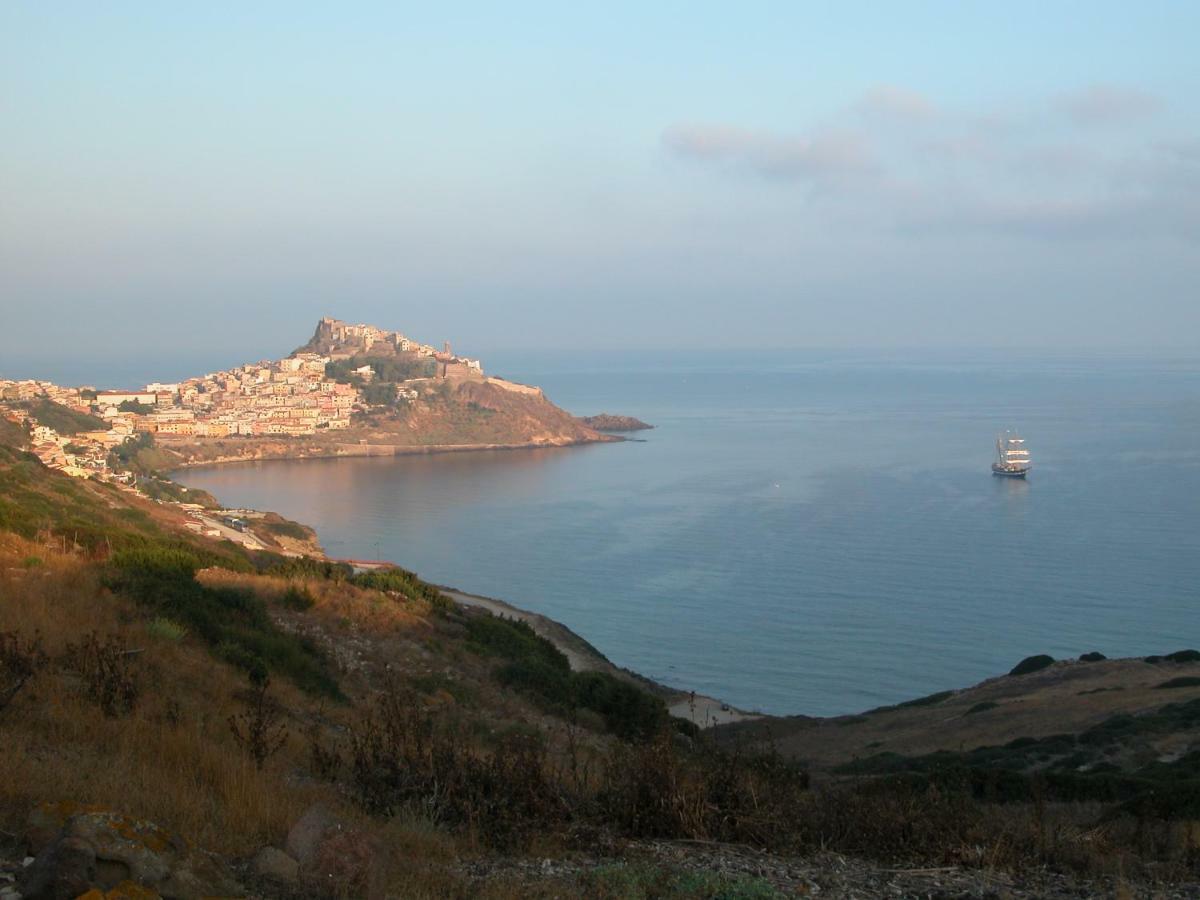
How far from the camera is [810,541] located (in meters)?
41.8

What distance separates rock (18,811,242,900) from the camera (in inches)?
94.5

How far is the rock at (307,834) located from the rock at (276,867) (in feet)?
0.09

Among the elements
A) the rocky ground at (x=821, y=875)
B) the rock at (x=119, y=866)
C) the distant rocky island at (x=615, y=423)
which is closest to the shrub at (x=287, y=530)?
the rocky ground at (x=821, y=875)

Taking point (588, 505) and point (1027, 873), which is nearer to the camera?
point (1027, 873)

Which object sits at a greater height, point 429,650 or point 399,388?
point 399,388

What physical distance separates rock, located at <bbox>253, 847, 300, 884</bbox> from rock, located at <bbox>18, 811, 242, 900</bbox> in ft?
0.32

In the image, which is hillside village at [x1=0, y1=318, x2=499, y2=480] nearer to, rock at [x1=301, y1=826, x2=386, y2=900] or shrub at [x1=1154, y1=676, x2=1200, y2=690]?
shrub at [x1=1154, y1=676, x2=1200, y2=690]

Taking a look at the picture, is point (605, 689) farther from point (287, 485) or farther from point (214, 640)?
point (287, 485)

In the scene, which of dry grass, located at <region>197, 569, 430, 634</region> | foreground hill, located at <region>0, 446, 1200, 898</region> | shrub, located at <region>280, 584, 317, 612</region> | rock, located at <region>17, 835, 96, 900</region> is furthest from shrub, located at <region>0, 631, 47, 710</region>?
shrub, located at <region>280, 584, 317, 612</region>

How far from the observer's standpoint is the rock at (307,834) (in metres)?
2.98

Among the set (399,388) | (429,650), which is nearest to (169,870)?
(429,650)

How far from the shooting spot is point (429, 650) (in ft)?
36.9

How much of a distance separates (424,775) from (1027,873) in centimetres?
234

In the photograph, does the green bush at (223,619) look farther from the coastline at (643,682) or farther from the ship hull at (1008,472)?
the ship hull at (1008,472)
